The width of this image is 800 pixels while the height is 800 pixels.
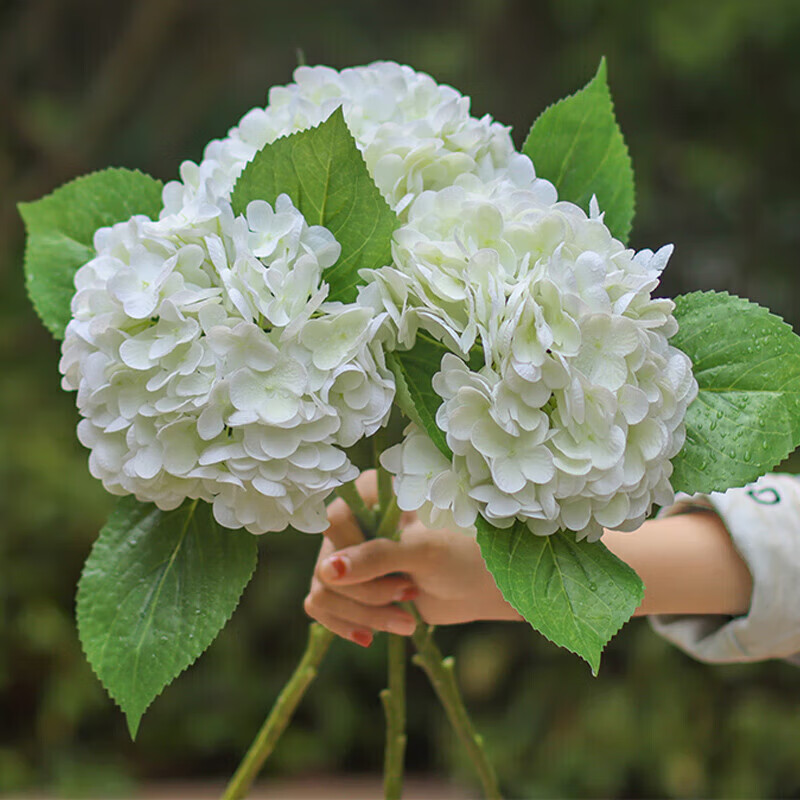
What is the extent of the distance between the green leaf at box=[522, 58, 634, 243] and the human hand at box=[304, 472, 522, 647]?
19cm

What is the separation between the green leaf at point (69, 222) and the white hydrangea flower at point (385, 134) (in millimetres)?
48

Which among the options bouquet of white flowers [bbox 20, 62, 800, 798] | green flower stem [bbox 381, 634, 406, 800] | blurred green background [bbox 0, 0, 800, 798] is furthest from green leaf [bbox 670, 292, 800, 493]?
blurred green background [bbox 0, 0, 800, 798]

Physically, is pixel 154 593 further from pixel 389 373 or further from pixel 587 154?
pixel 587 154

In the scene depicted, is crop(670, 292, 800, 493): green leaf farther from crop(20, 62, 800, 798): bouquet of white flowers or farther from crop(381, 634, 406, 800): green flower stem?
crop(381, 634, 406, 800): green flower stem

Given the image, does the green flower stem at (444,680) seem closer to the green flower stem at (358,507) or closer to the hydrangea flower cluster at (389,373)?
the green flower stem at (358,507)

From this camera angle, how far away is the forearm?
0.61 m

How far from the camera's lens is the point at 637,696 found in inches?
65.0

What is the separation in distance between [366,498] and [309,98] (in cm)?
26

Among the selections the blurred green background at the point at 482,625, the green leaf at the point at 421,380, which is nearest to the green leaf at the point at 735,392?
the green leaf at the point at 421,380

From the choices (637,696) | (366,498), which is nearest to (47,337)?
(637,696)

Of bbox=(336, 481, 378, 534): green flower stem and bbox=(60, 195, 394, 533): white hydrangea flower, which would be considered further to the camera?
bbox=(336, 481, 378, 534): green flower stem

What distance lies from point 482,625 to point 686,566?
1.19 metres

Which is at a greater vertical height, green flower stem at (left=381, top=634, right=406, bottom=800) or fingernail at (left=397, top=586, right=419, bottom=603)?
fingernail at (left=397, top=586, right=419, bottom=603)

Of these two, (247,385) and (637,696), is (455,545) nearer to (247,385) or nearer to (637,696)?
(247,385)
